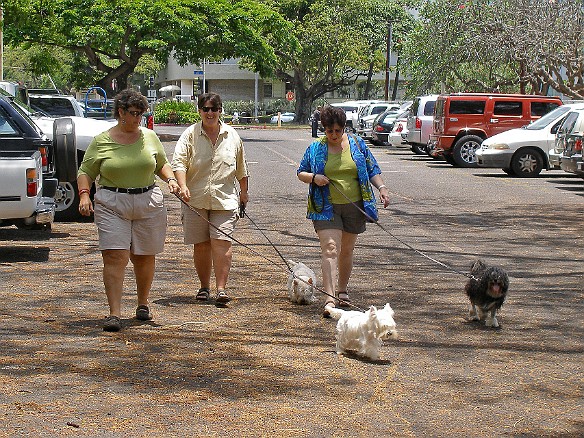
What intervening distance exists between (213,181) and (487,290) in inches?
92.6

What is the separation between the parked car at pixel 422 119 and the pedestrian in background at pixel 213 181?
2372 cm

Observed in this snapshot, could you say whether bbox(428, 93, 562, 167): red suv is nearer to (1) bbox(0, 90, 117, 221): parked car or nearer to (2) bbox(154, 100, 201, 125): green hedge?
(1) bbox(0, 90, 117, 221): parked car

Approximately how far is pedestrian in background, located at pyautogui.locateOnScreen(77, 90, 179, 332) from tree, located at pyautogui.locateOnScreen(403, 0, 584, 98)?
34342mm

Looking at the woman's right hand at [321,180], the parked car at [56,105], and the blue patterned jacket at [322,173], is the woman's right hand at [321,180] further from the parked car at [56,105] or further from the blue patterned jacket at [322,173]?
the parked car at [56,105]

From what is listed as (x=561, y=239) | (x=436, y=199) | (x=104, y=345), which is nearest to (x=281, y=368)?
(x=104, y=345)

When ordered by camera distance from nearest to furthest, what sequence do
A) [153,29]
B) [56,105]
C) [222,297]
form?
[222,297]
[56,105]
[153,29]

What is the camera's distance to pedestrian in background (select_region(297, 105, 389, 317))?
8766 millimetres

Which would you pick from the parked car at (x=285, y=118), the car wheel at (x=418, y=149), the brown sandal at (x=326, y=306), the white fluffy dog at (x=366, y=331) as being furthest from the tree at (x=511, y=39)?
→ the white fluffy dog at (x=366, y=331)

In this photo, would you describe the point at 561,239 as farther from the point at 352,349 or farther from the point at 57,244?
the point at 352,349

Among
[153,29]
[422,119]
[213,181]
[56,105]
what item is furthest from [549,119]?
[153,29]

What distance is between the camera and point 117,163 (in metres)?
8.14

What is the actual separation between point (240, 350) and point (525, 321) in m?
2.45

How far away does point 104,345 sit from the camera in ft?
25.1

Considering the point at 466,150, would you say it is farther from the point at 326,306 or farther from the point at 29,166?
the point at 326,306
